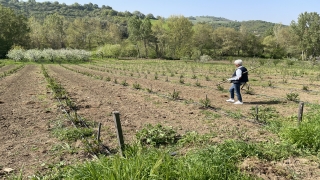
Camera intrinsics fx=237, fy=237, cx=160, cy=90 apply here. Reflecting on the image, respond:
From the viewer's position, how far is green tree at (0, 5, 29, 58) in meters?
55.2

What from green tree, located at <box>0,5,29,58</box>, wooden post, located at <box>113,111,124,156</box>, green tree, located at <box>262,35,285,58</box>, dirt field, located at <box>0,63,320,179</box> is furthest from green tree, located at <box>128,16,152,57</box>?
wooden post, located at <box>113,111,124,156</box>

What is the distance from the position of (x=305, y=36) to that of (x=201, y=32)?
24.4m

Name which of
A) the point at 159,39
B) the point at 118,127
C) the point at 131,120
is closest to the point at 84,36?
the point at 159,39

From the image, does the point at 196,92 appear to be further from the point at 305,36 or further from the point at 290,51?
the point at 290,51

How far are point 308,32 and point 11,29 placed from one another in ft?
230

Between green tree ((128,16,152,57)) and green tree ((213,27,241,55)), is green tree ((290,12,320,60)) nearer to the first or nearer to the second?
green tree ((213,27,241,55))

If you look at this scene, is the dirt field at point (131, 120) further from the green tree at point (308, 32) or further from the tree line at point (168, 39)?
the green tree at point (308, 32)

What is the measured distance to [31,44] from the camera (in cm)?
6312

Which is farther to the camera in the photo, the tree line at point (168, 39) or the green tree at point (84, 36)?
the green tree at point (84, 36)

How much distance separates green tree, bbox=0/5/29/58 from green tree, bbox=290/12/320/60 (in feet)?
218

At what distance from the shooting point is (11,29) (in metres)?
57.0

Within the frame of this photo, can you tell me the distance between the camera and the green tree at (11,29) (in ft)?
181

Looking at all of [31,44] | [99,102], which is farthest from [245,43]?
[99,102]

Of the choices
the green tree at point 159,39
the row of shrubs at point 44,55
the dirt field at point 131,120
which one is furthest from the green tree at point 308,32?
the dirt field at point 131,120
